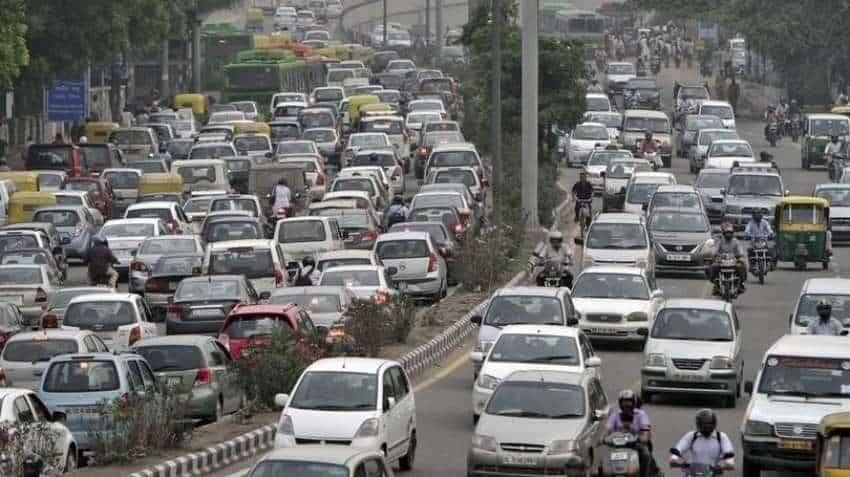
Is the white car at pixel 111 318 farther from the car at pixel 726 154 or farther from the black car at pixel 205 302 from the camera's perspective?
the car at pixel 726 154

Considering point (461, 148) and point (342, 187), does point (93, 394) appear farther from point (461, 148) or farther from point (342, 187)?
point (461, 148)

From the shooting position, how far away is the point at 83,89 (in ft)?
252

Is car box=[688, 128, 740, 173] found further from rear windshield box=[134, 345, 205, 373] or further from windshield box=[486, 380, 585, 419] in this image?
windshield box=[486, 380, 585, 419]

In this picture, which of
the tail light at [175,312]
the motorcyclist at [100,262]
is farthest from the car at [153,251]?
the tail light at [175,312]

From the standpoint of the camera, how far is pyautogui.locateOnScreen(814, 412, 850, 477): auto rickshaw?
2056cm

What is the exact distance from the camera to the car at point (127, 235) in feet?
147

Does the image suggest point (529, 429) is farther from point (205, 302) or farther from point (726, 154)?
point (726, 154)

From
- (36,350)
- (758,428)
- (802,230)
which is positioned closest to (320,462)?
(758,428)

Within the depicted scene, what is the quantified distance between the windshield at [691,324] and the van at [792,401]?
5.16 m

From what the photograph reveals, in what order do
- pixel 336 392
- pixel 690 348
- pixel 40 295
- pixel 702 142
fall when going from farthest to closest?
pixel 702 142
pixel 40 295
pixel 690 348
pixel 336 392

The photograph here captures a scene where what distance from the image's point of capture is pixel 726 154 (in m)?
66.4

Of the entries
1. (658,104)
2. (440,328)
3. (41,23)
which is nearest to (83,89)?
(41,23)

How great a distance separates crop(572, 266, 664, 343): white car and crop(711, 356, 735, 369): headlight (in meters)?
4.98

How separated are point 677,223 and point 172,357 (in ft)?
69.8
